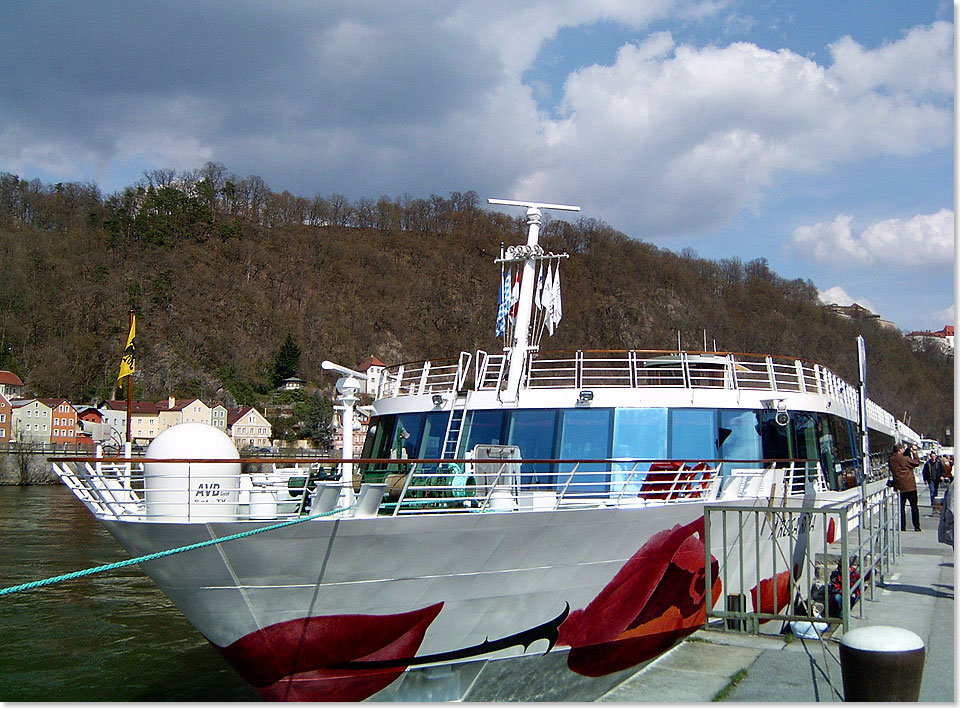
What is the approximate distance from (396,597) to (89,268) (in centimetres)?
10667

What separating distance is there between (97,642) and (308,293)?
10140 cm

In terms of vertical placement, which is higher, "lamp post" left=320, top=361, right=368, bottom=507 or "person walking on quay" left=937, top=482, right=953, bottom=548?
"lamp post" left=320, top=361, right=368, bottom=507

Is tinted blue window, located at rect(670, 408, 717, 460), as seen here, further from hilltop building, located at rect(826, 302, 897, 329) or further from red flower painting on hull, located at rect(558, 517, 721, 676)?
hilltop building, located at rect(826, 302, 897, 329)

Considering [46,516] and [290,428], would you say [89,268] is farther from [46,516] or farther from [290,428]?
[46,516]

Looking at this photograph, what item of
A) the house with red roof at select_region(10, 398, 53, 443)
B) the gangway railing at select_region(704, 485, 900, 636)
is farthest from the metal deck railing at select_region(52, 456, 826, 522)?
the house with red roof at select_region(10, 398, 53, 443)

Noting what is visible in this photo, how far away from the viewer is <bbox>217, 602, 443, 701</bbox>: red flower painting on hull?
23.6 ft

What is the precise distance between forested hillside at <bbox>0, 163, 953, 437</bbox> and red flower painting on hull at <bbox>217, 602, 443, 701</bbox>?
7810 centimetres

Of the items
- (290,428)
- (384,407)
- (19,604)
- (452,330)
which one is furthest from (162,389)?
(384,407)

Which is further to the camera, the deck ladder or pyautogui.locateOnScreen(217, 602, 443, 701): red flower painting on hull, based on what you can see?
the deck ladder

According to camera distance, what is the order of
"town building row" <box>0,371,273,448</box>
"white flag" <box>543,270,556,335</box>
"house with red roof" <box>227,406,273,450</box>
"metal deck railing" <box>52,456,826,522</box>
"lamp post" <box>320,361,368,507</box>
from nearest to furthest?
"metal deck railing" <box>52,456,826,522</box>
"lamp post" <box>320,361,368,507</box>
"white flag" <box>543,270,556,335</box>
"town building row" <box>0,371,273,448</box>
"house with red roof" <box>227,406,273,450</box>

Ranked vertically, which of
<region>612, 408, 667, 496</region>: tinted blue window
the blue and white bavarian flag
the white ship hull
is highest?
the blue and white bavarian flag

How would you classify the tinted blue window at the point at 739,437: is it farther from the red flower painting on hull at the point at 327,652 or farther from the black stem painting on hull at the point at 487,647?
the red flower painting on hull at the point at 327,652

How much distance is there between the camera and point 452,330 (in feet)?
360

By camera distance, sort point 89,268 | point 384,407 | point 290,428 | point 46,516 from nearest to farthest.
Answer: point 384,407 < point 46,516 < point 290,428 < point 89,268
